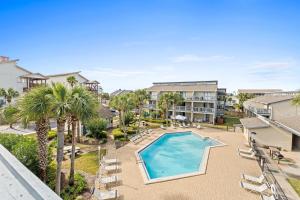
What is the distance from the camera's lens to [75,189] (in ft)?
40.6

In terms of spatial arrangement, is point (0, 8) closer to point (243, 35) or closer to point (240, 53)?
point (243, 35)

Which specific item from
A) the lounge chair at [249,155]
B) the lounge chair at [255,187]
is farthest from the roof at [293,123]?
the lounge chair at [255,187]

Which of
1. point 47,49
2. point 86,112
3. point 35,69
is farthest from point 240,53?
point 35,69

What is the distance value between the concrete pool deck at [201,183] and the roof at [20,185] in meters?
10.0

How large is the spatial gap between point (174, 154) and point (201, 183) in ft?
30.2

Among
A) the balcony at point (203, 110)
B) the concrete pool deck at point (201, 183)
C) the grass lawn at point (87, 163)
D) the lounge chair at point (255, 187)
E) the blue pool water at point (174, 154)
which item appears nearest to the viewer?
the concrete pool deck at point (201, 183)

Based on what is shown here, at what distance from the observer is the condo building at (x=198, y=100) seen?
4056 cm

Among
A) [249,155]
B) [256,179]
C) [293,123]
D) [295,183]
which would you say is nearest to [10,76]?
[249,155]

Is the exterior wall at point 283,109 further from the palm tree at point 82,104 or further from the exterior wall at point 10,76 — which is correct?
the exterior wall at point 10,76

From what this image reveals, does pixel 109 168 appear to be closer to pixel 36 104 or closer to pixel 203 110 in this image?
pixel 36 104

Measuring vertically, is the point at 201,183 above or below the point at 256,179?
below

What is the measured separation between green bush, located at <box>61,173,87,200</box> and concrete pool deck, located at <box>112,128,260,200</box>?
2656 mm

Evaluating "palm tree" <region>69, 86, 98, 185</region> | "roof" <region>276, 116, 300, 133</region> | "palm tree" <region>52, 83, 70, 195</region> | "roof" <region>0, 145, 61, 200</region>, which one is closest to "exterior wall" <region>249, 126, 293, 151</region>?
"roof" <region>276, 116, 300, 133</region>

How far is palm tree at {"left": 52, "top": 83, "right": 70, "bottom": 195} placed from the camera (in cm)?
977
